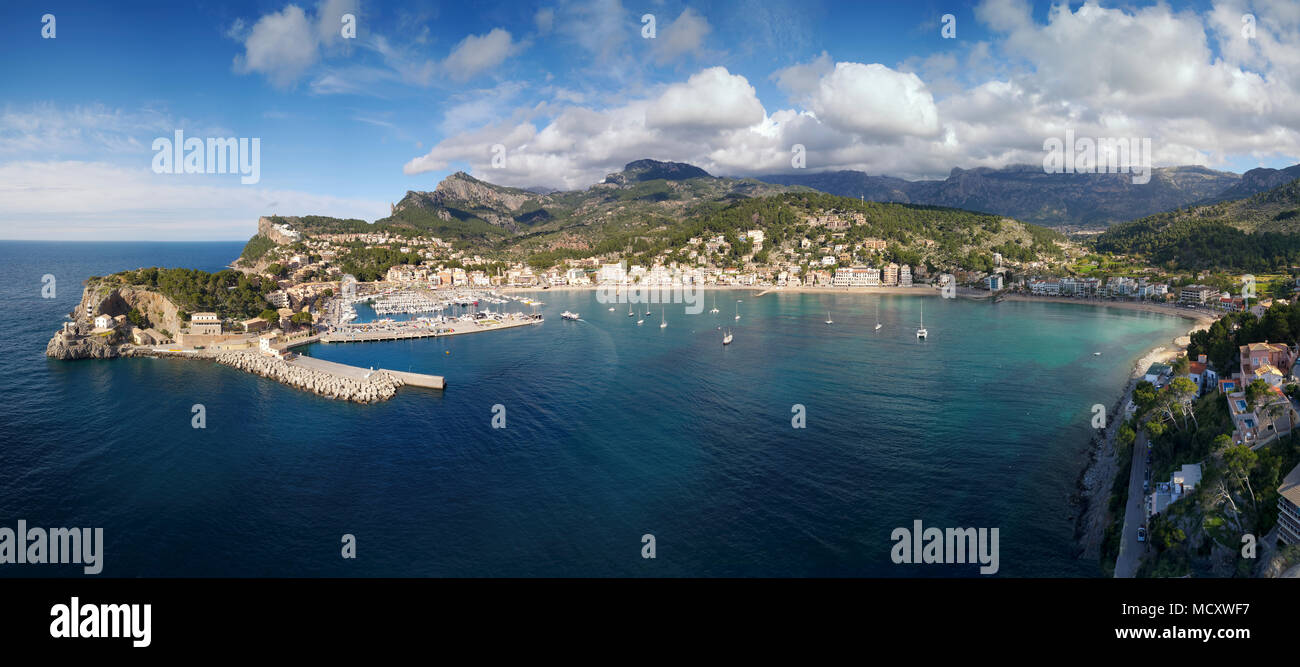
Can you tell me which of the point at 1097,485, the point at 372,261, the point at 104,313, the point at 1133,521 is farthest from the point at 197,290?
the point at 1133,521

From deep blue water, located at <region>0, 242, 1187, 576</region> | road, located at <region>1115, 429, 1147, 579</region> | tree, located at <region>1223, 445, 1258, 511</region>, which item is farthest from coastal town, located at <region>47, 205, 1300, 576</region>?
deep blue water, located at <region>0, 242, 1187, 576</region>

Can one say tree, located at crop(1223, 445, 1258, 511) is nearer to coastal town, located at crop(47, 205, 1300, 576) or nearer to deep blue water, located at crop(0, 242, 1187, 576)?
coastal town, located at crop(47, 205, 1300, 576)

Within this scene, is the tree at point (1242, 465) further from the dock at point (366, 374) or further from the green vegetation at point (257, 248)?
the green vegetation at point (257, 248)

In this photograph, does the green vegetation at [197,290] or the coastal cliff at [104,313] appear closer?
the coastal cliff at [104,313]

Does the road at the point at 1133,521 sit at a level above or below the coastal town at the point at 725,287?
below

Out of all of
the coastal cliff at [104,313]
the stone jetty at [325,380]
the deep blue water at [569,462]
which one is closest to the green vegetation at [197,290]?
the coastal cliff at [104,313]

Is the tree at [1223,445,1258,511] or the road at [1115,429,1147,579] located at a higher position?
the tree at [1223,445,1258,511]
